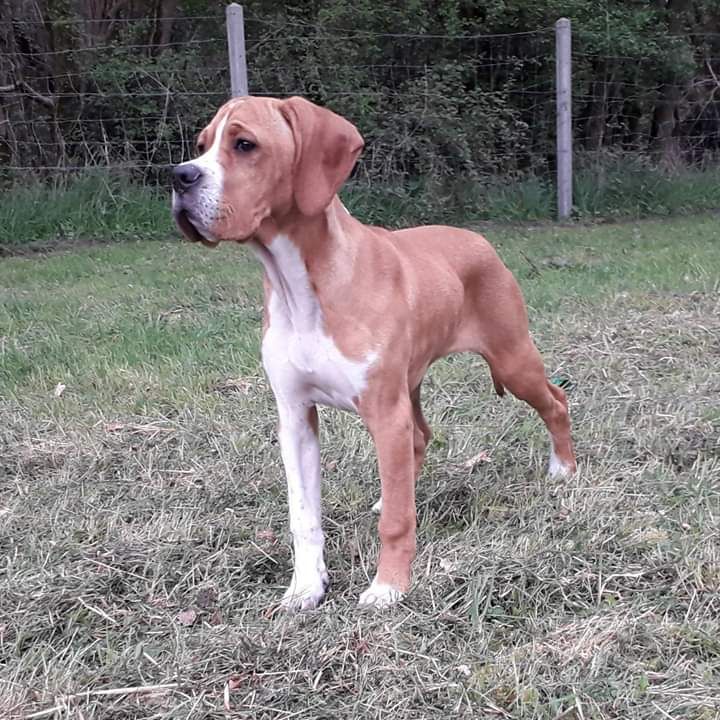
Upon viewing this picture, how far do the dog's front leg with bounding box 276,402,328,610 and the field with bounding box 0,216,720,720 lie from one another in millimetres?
102

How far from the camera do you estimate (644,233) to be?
10.1 m

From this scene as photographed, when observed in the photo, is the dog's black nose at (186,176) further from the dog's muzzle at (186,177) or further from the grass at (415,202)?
the grass at (415,202)

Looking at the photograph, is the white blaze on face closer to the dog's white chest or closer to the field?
the dog's white chest

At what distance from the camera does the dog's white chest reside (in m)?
2.84

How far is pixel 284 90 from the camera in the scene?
11.1 metres

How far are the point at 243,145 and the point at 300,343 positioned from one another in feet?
2.00

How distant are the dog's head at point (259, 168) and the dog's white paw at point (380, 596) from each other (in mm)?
1130

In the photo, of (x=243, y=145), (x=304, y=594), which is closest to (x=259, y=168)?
(x=243, y=145)

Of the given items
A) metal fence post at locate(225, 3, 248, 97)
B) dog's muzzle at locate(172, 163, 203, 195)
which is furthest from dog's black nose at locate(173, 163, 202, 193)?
metal fence post at locate(225, 3, 248, 97)

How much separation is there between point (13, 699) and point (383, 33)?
10.6 meters

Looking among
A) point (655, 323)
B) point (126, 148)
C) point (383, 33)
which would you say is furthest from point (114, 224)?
point (655, 323)

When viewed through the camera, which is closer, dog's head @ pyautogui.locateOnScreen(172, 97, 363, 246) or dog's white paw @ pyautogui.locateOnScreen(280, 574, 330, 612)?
dog's head @ pyautogui.locateOnScreen(172, 97, 363, 246)

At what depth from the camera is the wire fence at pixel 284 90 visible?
10.9 m

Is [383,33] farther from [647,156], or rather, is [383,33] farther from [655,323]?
[655,323]
